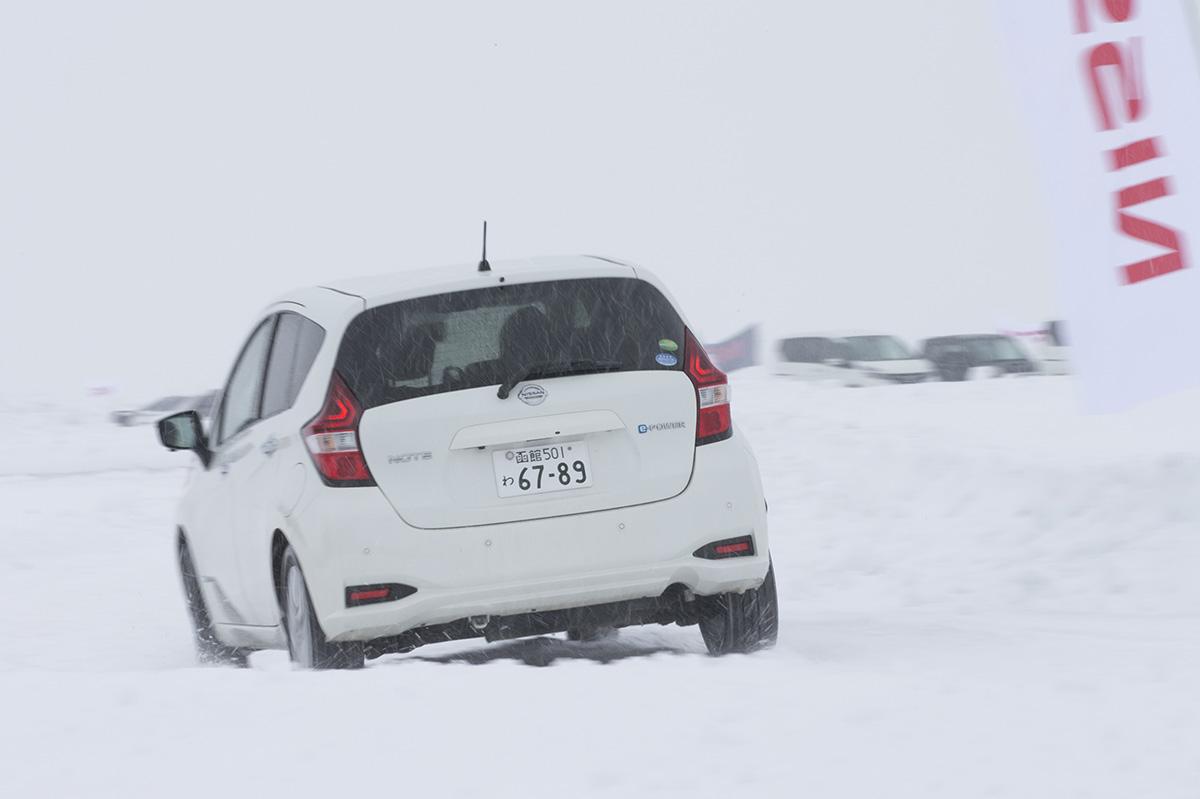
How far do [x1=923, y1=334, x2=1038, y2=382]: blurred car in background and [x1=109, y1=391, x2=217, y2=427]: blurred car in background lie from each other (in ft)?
44.5

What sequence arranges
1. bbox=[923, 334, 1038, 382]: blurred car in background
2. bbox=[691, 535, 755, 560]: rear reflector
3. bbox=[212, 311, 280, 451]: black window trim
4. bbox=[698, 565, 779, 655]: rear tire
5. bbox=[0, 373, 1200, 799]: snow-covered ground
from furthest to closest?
bbox=[923, 334, 1038, 382]: blurred car in background → bbox=[212, 311, 280, 451]: black window trim → bbox=[698, 565, 779, 655]: rear tire → bbox=[691, 535, 755, 560]: rear reflector → bbox=[0, 373, 1200, 799]: snow-covered ground

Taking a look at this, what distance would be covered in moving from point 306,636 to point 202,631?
2132mm

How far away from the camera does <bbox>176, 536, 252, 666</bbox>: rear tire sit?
7.59 meters

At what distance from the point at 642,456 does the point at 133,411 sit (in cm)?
2578

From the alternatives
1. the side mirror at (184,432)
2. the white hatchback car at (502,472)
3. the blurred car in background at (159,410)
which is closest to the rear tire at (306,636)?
the white hatchback car at (502,472)

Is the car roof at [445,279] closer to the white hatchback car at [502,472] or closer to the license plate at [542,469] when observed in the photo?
the white hatchback car at [502,472]

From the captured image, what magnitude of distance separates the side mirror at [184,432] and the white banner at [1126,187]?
476cm

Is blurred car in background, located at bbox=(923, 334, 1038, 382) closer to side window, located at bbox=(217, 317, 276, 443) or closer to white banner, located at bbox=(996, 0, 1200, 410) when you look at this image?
white banner, located at bbox=(996, 0, 1200, 410)

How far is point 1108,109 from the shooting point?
30.9ft

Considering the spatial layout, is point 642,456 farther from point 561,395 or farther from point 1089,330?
point 1089,330

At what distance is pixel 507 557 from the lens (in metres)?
5.61

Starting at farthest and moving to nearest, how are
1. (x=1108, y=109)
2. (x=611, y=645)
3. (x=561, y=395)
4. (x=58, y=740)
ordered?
1. (x=1108, y=109)
2. (x=611, y=645)
3. (x=561, y=395)
4. (x=58, y=740)

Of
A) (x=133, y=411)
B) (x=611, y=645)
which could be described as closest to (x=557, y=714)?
(x=611, y=645)

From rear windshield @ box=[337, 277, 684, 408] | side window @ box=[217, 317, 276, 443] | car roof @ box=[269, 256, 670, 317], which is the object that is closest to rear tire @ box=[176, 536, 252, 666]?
side window @ box=[217, 317, 276, 443]
